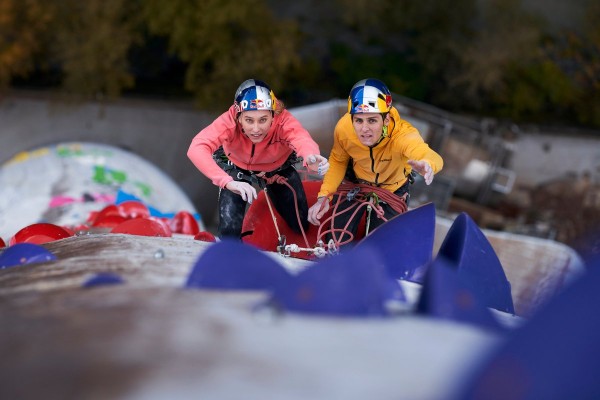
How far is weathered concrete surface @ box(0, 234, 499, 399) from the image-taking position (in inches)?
59.2

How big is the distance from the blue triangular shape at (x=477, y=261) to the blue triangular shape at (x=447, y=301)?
3.99 ft

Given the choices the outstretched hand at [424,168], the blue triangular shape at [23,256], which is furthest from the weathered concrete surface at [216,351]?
the outstretched hand at [424,168]

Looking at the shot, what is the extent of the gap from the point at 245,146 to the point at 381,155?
77cm

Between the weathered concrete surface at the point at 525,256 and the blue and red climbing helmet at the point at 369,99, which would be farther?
the weathered concrete surface at the point at 525,256

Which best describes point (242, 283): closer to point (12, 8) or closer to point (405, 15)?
point (12, 8)

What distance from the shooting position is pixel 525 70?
37.7 ft

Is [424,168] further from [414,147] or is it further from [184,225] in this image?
[184,225]

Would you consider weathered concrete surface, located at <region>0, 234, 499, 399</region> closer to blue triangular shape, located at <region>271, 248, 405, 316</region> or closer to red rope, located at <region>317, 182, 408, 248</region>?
blue triangular shape, located at <region>271, 248, 405, 316</region>

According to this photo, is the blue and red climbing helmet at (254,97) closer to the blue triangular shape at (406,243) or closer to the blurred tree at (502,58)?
the blue triangular shape at (406,243)

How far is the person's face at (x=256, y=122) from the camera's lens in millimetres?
3699

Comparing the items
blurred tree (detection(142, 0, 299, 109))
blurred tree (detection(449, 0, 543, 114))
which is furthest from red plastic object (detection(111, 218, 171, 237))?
blurred tree (detection(449, 0, 543, 114))

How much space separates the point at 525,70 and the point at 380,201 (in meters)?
8.40

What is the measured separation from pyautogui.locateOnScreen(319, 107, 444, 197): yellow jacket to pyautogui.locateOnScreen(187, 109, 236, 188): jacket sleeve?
61cm

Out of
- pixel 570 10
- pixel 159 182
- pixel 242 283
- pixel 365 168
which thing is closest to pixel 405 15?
pixel 570 10
